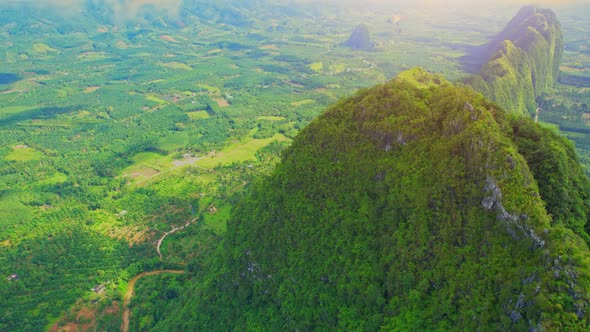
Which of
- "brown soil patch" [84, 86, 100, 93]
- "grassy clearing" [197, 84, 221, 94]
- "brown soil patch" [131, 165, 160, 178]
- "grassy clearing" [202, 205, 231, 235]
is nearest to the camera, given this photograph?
"grassy clearing" [202, 205, 231, 235]

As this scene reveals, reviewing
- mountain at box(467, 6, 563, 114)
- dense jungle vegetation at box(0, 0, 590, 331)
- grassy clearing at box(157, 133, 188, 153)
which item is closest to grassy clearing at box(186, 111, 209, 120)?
dense jungle vegetation at box(0, 0, 590, 331)

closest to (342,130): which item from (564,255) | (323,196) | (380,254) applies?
(323,196)

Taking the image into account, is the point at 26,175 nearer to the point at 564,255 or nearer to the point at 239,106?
the point at 239,106

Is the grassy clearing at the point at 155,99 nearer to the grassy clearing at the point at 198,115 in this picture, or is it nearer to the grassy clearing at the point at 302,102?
the grassy clearing at the point at 198,115

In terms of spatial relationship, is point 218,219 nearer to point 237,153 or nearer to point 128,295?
point 128,295

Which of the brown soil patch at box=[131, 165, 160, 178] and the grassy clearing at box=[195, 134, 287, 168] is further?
the grassy clearing at box=[195, 134, 287, 168]

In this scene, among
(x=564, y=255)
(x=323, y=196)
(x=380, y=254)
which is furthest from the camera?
(x=323, y=196)

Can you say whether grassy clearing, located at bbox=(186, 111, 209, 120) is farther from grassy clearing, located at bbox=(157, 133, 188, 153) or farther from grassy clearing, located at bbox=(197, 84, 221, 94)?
grassy clearing, located at bbox=(197, 84, 221, 94)
